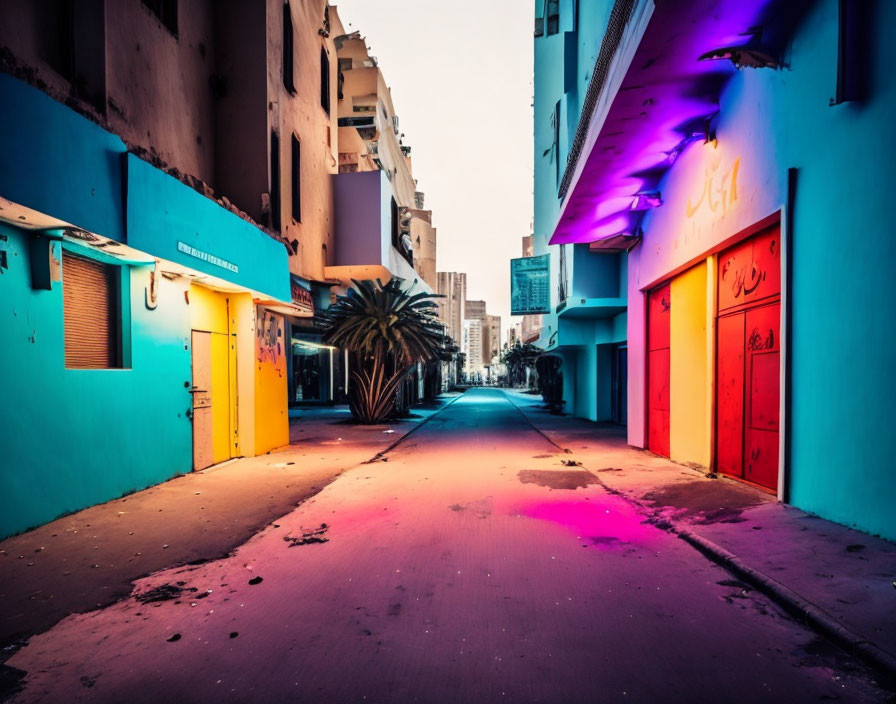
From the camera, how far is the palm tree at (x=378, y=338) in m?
15.0

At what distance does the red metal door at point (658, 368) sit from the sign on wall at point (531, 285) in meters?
13.6

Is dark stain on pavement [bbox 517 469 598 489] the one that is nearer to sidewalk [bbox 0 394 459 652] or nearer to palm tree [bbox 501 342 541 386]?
sidewalk [bbox 0 394 459 652]

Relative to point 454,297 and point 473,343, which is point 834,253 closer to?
point 454,297

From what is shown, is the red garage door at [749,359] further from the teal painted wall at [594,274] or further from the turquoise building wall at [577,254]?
the turquoise building wall at [577,254]

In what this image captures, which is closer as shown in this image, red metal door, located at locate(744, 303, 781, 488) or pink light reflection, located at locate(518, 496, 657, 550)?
pink light reflection, located at locate(518, 496, 657, 550)

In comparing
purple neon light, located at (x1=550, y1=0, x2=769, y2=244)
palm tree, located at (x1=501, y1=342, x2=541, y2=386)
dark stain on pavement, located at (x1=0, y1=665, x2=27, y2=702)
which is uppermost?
purple neon light, located at (x1=550, y1=0, x2=769, y2=244)

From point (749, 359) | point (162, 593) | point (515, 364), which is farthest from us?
point (515, 364)

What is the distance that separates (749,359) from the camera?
639 cm

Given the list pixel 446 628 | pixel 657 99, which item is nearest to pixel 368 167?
pixel 657 99

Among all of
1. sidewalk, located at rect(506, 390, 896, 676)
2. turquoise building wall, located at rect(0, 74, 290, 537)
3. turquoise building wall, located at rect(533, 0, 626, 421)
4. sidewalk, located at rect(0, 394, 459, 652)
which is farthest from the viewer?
turquoise building wall, located at rect(533, 0, 626, 421)

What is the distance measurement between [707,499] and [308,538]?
4797 mm

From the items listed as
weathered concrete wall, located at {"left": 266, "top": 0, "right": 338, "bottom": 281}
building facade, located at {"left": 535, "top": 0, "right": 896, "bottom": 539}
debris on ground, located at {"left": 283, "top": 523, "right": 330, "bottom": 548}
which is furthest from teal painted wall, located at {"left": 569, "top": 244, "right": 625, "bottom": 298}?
debris on ground, located at {"left": 283, "top": 523, "right": 330, "bottom": 548}

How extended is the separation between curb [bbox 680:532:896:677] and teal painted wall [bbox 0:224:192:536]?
6.75 meters

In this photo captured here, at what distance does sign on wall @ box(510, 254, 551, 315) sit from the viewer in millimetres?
24078
